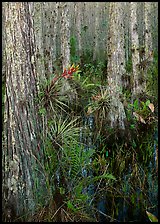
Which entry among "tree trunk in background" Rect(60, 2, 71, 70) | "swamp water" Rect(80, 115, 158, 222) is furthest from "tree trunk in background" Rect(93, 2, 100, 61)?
"swamp water" Rect(80, 115, 158, 222)

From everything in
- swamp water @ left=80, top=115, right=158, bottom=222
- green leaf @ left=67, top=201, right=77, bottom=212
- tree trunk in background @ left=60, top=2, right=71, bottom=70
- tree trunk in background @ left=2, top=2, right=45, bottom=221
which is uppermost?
tree trunk in background @ left=60, top=2, right=71, bottom=70

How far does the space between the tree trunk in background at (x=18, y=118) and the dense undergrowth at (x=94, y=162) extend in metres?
0.22

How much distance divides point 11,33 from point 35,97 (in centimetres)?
80

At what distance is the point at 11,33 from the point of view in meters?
3.47

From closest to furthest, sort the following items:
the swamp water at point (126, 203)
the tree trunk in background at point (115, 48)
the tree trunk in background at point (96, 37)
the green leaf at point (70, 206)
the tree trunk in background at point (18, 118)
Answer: the tree trunk in background at point (18, 118) → the green leaf at point (70, 206) → the swamp water at point (126, 203) → the tree trunk in background at point (115, 48) → the tree trunk in background at point (96, 37)

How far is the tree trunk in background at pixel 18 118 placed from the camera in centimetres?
345

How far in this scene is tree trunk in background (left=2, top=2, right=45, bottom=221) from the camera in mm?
3445

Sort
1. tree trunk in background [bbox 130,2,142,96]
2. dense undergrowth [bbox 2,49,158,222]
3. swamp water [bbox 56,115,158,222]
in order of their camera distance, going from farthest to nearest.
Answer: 1. tree trunk in background [bbox 130,2,142,96]
2. swamp water [bbox 56,115,158,222]
3. dense undergrowth [bbox 2,49,158,222]

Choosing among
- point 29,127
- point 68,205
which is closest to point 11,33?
point 29,127

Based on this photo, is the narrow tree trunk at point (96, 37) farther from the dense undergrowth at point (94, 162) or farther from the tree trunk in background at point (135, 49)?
the dense undergrowth at point (94, 162)

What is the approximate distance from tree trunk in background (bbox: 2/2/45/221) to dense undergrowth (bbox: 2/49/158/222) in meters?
0.22

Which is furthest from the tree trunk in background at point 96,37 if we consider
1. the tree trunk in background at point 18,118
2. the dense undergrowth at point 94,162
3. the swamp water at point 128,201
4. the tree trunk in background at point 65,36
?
the tree trunk in background at point 18,118

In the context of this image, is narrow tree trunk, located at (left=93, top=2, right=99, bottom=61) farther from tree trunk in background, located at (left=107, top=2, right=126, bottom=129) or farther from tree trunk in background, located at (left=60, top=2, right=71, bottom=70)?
tree trunk in background, located at (left=107, top=2, right=126, bottom=129)

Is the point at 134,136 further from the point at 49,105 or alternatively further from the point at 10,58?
the point at 10,58
